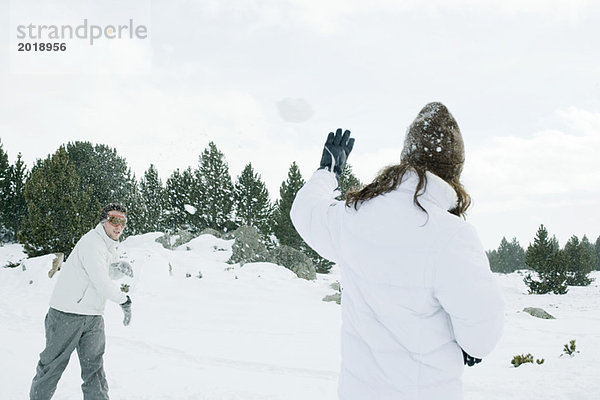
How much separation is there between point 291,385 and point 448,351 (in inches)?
156

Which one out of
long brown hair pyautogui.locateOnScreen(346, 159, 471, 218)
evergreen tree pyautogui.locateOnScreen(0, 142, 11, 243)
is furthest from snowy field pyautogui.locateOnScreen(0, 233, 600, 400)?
evergreen tree pyautogui.locateOnScreen(0, 142, 11, 243)

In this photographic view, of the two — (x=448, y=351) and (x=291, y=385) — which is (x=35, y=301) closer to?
(x=291, y=385)

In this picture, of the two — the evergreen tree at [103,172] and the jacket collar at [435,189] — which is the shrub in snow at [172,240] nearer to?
Result: the evergreen tree at [103,172]

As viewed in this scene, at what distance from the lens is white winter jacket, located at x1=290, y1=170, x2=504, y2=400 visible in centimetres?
127

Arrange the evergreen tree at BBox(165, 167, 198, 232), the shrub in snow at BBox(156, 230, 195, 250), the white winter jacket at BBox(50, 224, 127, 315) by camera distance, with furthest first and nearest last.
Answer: the evergreen tree at BBox(165, 167, 198, 232)
the shrub in snow at BBox(156, 230, 195, 250)
the white winter jacket at BBox(50, 224, 127, 315)

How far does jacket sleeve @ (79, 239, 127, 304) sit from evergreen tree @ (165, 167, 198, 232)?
31947 millimetres

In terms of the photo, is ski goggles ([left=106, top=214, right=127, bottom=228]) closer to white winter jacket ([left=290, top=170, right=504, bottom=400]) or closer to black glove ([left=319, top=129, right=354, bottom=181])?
black glove ([left=319, top=129, right=354, bottom=181])

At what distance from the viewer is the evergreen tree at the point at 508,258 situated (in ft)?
164

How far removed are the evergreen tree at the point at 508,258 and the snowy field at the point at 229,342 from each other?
40.6 metres

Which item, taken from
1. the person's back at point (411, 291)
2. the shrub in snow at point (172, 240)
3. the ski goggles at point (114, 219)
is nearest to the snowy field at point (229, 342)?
the ski goggles at point (114, 219)

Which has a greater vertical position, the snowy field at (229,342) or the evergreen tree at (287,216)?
the evergreen tree at (287,216)

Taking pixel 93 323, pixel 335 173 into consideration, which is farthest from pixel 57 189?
pixel 335 173

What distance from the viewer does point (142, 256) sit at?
13945 mm

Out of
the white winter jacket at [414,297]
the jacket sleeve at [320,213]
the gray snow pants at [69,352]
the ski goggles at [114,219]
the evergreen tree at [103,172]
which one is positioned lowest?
the gray snow pants at [69,352]
